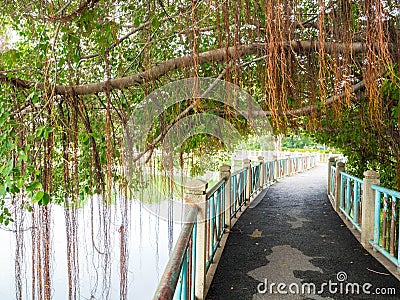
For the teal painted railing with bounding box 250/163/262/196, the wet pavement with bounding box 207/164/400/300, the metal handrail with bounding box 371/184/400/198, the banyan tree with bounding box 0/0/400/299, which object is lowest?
the wet pavement with bounding box 207/164/400/300

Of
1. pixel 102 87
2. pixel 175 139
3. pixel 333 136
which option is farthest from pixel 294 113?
pixel 333 136

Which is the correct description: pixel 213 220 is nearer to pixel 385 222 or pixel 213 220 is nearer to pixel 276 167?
pixel 385 222

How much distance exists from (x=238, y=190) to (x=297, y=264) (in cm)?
292

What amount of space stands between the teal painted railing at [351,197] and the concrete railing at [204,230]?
1770 mm

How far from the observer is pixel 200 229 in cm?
351

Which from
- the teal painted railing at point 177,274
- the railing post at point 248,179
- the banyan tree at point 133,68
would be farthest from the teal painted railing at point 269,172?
the teal painted railing at point 177,274

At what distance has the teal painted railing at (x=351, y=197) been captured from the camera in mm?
5703

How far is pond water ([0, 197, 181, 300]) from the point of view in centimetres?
302

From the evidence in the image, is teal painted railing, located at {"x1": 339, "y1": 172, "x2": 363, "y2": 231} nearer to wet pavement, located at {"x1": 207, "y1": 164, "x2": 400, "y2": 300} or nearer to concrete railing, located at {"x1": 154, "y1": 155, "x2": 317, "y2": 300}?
wet pavement, located at {"x1": 207, "y1": 164, "x2": 400, "y2": 300}

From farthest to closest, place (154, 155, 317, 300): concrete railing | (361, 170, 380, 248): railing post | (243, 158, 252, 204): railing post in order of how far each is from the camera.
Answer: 1. (243, 158, 252, 204): railing post
2. (361, 170, 380, 248): railing post
3. (154, 155, 317, 300): concrete railing

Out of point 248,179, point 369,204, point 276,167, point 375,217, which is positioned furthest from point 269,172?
point 375,217

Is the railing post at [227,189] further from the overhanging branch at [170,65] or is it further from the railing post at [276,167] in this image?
the railing post at [276,167]

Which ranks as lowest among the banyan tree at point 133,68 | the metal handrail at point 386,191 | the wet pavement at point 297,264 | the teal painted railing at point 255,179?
the wet pavement at point 297,264

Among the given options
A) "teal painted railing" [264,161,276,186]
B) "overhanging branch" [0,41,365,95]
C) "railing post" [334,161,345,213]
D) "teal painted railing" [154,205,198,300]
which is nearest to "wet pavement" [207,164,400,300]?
"railing post" [334,161,345,213]
